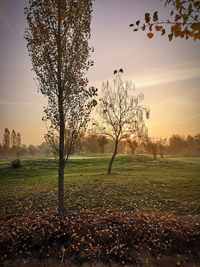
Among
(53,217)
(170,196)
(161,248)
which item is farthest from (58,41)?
(170,196)

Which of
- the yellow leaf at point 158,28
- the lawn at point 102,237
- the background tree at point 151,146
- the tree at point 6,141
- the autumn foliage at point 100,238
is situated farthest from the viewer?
the tree at point 6,141

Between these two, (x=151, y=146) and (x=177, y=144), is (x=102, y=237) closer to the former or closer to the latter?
(x=151, y=146)

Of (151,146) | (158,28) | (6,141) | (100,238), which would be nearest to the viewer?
(158,28)

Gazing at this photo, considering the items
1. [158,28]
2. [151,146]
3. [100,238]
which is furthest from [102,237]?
[151,146]

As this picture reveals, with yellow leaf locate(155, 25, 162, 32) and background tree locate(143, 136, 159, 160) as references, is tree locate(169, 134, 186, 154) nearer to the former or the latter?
background tree locate(143, 136, 159, 160)

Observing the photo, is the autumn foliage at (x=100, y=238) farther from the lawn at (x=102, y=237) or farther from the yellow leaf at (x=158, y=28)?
the yellow leaf at (x=158, y=28)

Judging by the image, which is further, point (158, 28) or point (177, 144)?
point (177, 144)

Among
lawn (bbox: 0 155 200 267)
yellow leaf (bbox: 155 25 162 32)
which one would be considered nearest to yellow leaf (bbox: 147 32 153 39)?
yellow leaf (bbox: 155 25 162 32)

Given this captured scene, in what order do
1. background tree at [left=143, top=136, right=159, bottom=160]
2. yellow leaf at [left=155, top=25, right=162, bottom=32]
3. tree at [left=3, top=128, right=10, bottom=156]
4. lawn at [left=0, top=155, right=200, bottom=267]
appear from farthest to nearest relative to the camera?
tree at [left=3, top=128, right=10, bottom=156] → background tree at [left=143, top=136, right=159, bottom=160] → lawn at [left=0, top=155, right=200, bottom=267] → yellow leaf at [left=155, top=25, right=162, bottom=32]

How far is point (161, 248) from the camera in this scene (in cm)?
702

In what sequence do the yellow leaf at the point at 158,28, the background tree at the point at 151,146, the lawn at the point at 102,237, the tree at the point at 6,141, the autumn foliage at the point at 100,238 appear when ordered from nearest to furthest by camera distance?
the yellow leaf at the point at 158,28
the lawn at the point at 102,237
the autumn foliage at the point at 100,238
the background tree at the point at 151,146
the tree at the point at 6,141

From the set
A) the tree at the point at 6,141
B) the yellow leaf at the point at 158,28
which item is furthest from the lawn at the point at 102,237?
the tree at the point at 6,141

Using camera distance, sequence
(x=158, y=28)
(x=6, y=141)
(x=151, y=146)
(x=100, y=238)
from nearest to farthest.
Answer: (x=158, y=28) → (x=100, y=238) → (x=151, y=146) → (x=6, y=141)

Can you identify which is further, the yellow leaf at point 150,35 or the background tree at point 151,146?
the background tree at point 151,146
